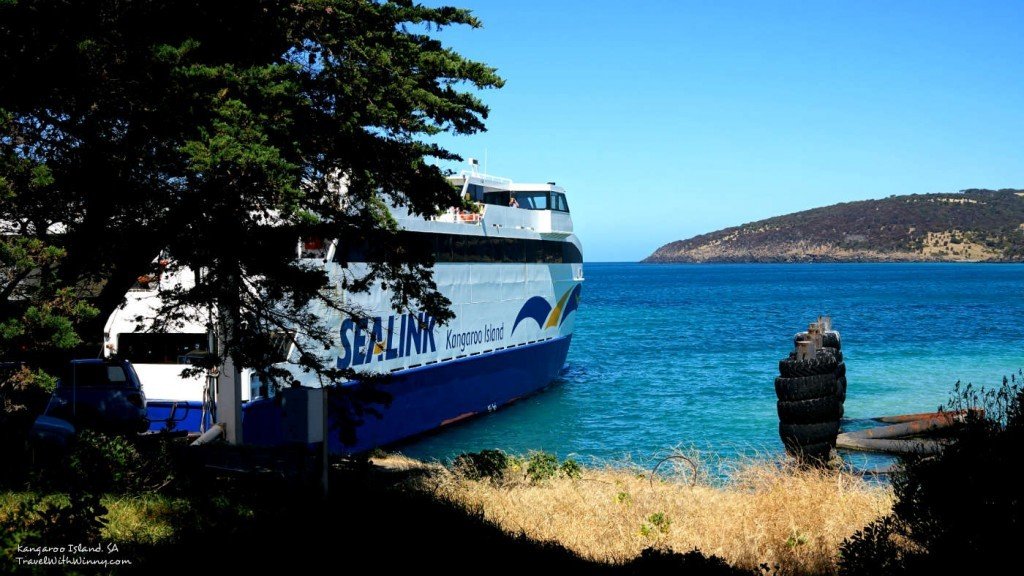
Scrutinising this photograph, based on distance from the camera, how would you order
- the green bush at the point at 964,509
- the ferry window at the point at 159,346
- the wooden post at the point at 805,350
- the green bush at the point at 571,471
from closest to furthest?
the green bush at the point at 964,509, the green bush at the point at 571,471, the wooden post at the point at 805,350, the ferry window at the point at 159,346

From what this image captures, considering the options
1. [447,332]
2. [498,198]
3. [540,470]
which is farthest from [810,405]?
[498,198]

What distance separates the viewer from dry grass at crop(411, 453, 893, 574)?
336 inches

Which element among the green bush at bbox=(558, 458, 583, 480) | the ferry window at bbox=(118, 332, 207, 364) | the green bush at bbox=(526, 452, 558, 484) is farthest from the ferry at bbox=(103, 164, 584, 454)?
the green bush at bbox=(558, 458, 583, 480)

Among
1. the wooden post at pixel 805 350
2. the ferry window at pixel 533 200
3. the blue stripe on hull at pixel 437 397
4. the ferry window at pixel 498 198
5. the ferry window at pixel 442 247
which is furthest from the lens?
the ferry window at pixel 533 200

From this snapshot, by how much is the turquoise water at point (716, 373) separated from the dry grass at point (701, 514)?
1.31m

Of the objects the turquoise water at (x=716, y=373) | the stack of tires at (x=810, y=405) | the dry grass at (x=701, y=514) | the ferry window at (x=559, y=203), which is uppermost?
the ferry window at (x=559, y=203)

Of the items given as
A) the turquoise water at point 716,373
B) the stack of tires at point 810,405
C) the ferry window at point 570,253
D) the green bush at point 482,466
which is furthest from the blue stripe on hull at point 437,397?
the stack of tires at point 810,405

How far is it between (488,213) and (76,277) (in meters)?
17.9

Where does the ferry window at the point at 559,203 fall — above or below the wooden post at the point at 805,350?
above

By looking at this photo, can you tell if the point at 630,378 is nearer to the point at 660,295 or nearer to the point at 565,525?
the point at 565,525

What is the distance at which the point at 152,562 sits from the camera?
634cm

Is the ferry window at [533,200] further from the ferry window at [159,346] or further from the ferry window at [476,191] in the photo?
the ferry window at [159,346]

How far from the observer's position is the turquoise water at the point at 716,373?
81.4 feet

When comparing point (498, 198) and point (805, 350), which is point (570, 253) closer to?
point (498, 198)
